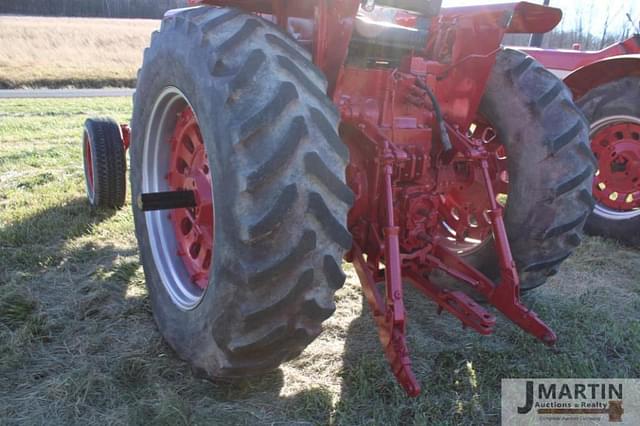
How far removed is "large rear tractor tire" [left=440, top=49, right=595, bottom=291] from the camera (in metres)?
2.70

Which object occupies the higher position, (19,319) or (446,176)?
(446,176)

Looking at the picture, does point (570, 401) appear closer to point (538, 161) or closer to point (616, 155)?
point (538, 161)

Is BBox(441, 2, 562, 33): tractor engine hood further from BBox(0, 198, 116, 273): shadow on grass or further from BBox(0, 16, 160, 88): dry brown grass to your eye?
BBox(0, 16, 160, 88): dry brown grass

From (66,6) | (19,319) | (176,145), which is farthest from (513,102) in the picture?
(66,6)

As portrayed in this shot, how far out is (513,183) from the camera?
282 centimetres

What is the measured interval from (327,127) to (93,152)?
3015mm

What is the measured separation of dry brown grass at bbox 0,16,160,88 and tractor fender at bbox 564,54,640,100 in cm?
1881

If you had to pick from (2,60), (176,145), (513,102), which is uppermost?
(513,102)

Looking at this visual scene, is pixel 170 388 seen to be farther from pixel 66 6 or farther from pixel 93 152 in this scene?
pixel 66 6

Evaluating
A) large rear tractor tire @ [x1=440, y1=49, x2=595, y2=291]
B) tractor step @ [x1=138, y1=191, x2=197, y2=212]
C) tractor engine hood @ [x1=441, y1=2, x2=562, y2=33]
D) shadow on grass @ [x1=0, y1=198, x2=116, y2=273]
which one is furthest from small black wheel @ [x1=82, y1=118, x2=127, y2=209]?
large rear tractor tire @ [x1=440, y1=49, x2=595, y2=291]

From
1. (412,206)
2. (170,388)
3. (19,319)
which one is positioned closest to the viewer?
(170,388)

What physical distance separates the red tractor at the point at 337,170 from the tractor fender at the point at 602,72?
6.73 ft

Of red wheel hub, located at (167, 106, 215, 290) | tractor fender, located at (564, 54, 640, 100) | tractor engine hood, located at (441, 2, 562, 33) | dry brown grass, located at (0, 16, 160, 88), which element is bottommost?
dry brown grass, located at (0, 16, 160, 88)

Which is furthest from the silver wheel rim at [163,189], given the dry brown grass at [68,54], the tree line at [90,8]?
the tree line at [90,8]
